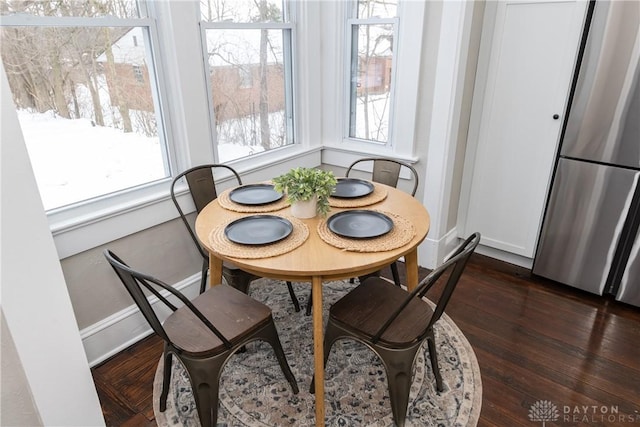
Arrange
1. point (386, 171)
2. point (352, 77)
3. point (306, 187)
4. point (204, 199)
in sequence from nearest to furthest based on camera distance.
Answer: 1. point (306, 187)
2. point (204, 199)
3. point (386, 171)
4. point (352, 77)

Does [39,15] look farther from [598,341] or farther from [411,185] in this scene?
[598,341]

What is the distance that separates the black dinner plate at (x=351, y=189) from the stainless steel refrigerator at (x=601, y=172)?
122 centimetres

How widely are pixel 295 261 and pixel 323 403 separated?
0.60 meters

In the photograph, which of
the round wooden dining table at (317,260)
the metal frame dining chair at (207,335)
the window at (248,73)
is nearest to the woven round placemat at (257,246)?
the round wooden dining table at (317,260)

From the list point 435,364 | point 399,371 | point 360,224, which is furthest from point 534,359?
point 360,224

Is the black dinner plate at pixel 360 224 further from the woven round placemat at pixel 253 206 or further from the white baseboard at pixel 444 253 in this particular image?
the white baseboard at pixel 444 253

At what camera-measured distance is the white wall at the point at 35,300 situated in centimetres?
115

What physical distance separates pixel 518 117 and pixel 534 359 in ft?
4.80

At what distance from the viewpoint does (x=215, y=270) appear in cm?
192

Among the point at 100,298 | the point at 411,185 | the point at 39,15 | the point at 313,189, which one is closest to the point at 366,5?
the point at 411,185

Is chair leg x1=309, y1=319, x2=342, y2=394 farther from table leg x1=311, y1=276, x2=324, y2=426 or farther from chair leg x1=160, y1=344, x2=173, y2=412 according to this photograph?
chair leg x1=160, y1=344, x2=173, y2=412

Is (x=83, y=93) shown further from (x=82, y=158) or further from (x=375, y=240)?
(x=375, y=240)

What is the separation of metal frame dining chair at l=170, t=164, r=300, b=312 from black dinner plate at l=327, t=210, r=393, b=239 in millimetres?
553

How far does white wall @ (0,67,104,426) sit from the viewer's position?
3.77ft
